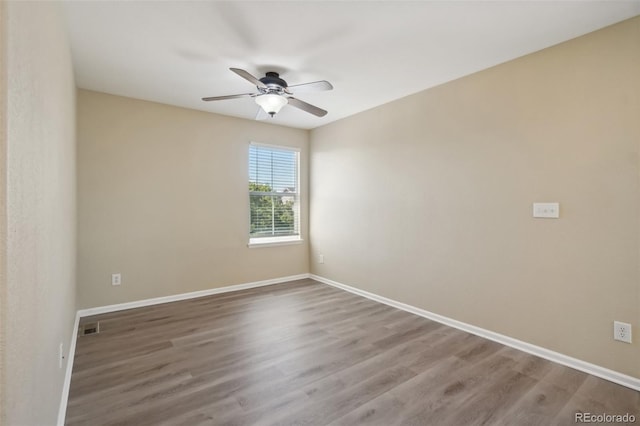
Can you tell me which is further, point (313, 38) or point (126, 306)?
point (126, 306)

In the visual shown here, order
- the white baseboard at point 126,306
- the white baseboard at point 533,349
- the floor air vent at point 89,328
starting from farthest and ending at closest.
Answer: the floor air vent at point 89,328
the white baseboard at point 533,349
the white baseboard at point 126,306

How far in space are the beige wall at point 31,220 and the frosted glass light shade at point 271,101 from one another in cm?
151

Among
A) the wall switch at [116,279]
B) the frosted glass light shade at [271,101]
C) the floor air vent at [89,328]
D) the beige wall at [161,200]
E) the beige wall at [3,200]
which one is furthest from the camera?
the wall switch at [116,279]

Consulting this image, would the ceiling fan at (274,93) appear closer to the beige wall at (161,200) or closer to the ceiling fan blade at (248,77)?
the ceiling fan blade at (248,77)

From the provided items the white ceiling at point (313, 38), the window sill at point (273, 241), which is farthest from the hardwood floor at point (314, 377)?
the white ceiling at point (313, 38)

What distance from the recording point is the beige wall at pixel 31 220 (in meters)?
0.82

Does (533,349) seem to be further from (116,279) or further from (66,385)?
(116,279)

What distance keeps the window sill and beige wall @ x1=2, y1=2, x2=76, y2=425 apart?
2.98m

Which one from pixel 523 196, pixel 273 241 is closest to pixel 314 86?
pixel 523 196

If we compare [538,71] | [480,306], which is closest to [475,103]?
[538,71]

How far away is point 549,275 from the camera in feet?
8.30

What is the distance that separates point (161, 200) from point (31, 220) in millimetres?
3022

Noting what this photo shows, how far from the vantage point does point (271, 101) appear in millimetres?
2926

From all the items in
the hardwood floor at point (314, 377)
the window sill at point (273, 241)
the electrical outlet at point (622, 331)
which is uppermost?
the window sill at point (273, 241)
